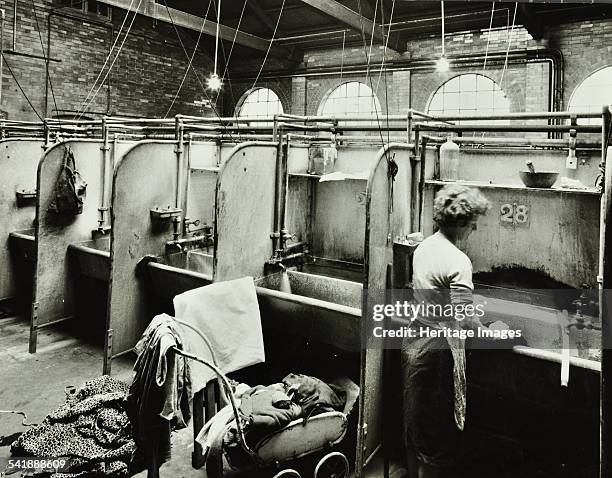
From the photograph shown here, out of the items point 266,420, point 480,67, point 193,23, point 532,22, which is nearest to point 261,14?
point 193,23

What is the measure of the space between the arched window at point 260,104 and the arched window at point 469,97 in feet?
11.3

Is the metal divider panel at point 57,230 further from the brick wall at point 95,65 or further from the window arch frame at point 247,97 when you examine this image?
the window arch frame at point 247,97

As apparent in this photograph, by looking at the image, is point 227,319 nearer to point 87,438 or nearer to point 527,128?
point 87,438

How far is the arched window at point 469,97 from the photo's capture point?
8.91 m

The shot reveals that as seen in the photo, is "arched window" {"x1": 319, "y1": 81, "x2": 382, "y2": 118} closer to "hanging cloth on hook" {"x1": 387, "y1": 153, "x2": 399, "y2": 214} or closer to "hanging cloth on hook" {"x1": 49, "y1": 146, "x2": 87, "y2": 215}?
"hanging cloth on hook" {"x1": 49, "y1": 146, "x2": 87, "y2": 215}

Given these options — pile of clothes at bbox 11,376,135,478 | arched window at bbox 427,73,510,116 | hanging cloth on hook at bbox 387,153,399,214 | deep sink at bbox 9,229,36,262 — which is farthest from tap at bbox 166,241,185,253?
arched window at bbox 427,73,510,116

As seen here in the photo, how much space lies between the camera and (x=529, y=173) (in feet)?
11.5

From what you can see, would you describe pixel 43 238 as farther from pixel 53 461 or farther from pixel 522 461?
pixel 522 461

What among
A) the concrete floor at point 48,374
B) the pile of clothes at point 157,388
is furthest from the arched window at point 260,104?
the pile of clothes at point 157,388

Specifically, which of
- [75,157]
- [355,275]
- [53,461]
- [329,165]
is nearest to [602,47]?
[329,165]

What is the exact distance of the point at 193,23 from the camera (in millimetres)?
8656

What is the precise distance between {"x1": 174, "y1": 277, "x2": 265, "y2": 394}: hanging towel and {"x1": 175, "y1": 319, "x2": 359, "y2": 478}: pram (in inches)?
19.4

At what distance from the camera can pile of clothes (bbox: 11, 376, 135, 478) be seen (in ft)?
9.74

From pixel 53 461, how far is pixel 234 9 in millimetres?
8905
